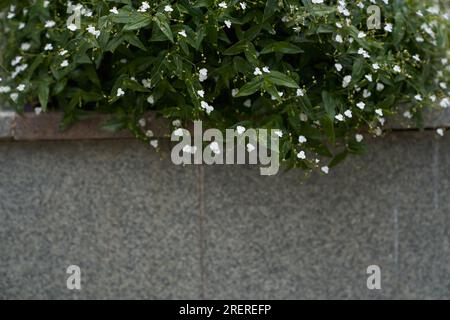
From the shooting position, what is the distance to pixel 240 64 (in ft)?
7.93

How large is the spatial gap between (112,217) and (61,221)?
0.24 metres

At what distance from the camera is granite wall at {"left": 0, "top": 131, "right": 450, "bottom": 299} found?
112 inches

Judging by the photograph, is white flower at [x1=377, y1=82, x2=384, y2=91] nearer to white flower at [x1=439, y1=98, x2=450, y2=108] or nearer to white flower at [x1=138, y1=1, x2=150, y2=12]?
white flower at [x1=439, y1=98, x2=450, y2=108]

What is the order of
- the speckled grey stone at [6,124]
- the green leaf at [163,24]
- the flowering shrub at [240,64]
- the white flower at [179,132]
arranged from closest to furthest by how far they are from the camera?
1. the green leaf at [163,24]
2. the flowering shrub at [240,64]
3. the white flower at [179,132]
4. the speckled grey stone at [6,124]

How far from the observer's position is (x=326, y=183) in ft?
9.37

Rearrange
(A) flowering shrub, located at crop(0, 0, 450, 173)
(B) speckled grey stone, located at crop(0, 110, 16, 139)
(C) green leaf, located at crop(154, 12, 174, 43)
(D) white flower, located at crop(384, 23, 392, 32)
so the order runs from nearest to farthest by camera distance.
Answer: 1. (C) green leaf, located at crop(154, 12, 174, 43)
2. (A) flowering shrub, located at crop(0, 0, 450, 173)
3. (D) white flower, located at crop(384, 23, 392, 32)
4. (B) speckled grey stone, located at crop(0, 110, 16, 139)

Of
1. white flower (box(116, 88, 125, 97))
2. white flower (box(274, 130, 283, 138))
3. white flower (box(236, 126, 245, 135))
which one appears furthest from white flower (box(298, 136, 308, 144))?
white flower (box(116, 88, 125, 97))

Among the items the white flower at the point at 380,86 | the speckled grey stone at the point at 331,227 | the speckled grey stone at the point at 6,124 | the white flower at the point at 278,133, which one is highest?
the white flower at the point at 380,86

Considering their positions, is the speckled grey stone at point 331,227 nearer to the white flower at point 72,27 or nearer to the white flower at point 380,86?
the white flower at point 380,86

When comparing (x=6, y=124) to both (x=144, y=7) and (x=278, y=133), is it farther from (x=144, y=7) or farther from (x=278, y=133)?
(x=278, y=133)

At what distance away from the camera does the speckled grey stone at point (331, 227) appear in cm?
285

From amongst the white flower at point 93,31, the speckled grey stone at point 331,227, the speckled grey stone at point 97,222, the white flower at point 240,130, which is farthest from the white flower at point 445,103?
the white flower at point 93,31

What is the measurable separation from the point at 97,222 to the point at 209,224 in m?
0.52
